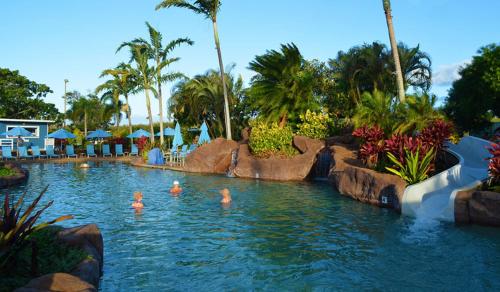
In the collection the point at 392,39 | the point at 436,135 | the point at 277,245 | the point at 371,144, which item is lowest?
the point at 277,245

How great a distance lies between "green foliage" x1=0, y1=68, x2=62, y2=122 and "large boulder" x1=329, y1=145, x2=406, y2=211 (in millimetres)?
40307

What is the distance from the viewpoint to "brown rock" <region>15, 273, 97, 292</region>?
445 cm

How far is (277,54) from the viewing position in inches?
998

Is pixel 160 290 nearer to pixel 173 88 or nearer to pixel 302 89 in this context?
pixel 302 89

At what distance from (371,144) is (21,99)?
143 ft

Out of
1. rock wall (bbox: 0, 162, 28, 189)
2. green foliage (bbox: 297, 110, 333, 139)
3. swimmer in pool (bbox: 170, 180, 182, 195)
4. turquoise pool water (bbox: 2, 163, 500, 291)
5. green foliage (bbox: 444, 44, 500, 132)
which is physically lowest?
turquoise pool water (bbox: 2, 163, 500, 291)

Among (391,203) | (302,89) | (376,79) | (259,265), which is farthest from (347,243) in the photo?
(376,79)

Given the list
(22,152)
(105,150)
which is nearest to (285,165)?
(105,150)

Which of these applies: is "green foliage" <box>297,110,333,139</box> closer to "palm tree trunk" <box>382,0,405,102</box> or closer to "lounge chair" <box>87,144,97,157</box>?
"palm tree trunk" <box>382,0,405,102</box>

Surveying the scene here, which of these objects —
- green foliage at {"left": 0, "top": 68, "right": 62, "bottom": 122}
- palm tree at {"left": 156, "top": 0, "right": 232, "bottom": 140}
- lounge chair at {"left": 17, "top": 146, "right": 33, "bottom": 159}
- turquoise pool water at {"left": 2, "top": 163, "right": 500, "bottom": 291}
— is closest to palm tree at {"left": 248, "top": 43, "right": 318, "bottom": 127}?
palm tree at {"left": 156, "top": 0, "right": 232, "bottom": 140}

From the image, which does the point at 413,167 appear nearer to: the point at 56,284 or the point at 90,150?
the point at 56,284

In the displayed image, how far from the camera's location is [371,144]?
48.6 ft

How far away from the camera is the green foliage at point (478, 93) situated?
24000mm

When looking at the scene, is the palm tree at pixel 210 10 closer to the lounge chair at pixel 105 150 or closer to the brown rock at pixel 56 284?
the lounge chair at pixel 105 150
